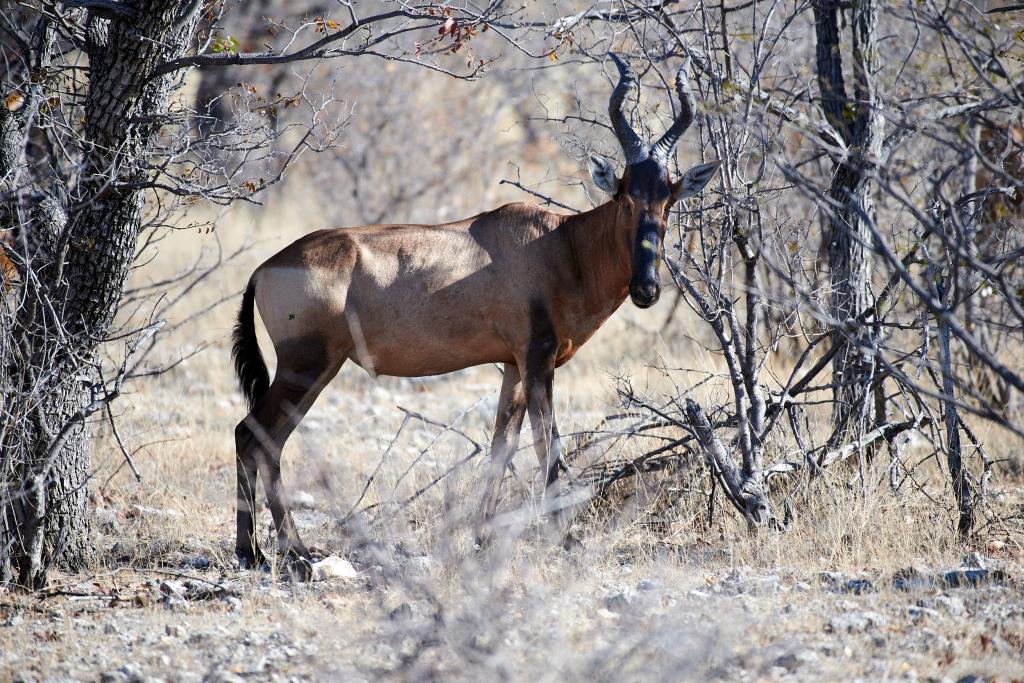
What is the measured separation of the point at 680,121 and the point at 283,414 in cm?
295

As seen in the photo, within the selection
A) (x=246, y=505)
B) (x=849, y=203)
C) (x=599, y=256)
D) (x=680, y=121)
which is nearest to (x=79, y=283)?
(x=246, y=505)

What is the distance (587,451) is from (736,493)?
60.3 inches

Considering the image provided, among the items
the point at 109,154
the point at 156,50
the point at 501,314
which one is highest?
the point at 156,50

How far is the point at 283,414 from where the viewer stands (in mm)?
6352

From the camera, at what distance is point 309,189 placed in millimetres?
19172

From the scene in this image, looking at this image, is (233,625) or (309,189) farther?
(309,189)

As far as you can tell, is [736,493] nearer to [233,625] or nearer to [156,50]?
[233,625]

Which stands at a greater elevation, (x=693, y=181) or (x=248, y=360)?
(x=693, y=181)

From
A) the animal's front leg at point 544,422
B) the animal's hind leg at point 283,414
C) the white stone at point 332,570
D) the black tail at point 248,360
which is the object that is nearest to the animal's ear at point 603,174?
the animal's front leg at point 544,422

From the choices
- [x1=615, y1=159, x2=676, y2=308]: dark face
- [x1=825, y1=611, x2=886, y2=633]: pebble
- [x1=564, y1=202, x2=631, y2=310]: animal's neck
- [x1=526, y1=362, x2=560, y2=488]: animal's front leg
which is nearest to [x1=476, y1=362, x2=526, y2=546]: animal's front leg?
[x1=526, y1=362, x2=560, y2=488]: animal's front leg

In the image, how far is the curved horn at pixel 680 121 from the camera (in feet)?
19.6

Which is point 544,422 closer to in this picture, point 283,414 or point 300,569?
point 283,414

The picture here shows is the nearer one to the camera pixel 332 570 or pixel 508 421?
pixel 332 570

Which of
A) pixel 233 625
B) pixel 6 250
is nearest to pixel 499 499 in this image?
pixel 233 625
